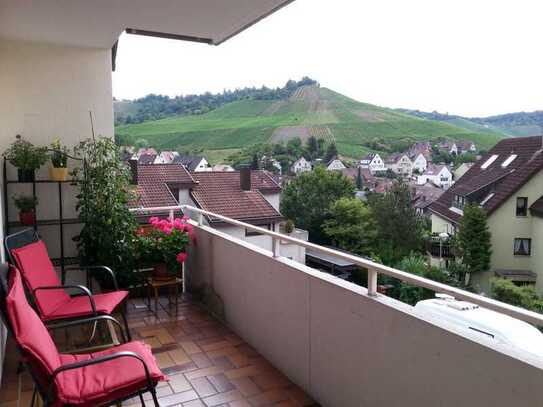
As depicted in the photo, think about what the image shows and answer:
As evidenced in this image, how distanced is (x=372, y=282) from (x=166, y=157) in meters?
9.37

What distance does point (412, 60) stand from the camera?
30.3m

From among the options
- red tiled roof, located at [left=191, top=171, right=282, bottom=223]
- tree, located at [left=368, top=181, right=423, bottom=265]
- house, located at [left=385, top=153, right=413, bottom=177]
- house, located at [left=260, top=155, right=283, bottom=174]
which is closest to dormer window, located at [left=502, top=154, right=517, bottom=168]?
house, located at [left=385, top=153, right=413, bottom=177]

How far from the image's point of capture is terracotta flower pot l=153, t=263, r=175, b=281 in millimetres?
3551

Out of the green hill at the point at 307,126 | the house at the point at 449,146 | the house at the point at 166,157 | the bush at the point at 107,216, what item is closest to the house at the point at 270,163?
the green hill at the point at 307,126

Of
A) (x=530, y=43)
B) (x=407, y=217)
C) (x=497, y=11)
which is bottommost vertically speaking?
(x=407, y=217)

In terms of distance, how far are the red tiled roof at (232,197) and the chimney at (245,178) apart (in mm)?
290

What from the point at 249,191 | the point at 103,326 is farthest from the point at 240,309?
the point at 249,191

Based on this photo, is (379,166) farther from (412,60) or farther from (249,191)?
(412,60)

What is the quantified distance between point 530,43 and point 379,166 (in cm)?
1258

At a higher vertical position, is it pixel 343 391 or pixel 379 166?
pixel 379 166

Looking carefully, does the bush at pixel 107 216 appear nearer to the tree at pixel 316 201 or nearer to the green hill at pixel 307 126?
the green hill at pixel 307 126

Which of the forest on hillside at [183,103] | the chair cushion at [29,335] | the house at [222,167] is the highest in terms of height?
the forest on hillside at [183,103]

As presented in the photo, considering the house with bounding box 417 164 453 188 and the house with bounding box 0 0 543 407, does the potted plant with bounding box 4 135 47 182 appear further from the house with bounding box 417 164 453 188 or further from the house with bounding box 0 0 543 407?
the house with bounding box 417 164 453 188

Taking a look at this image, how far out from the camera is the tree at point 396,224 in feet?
78.1
